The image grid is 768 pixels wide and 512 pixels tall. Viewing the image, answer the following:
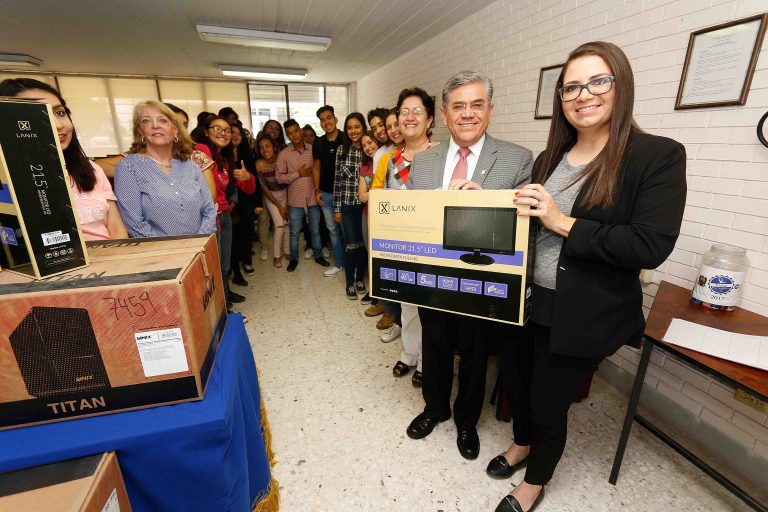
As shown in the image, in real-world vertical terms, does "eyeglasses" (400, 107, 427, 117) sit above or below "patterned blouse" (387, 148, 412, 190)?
above

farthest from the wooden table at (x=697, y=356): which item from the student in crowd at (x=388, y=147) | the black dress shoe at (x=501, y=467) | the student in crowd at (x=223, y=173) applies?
the student in crowd at (x=223, y=173)

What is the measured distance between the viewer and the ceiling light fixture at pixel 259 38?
13.5ft

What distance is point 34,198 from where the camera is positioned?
82 cm

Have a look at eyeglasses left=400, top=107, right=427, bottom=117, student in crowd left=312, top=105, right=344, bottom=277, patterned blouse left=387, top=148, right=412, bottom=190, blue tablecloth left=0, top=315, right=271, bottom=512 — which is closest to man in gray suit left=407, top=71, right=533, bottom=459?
patterned blouse left=387, top=148, right=412, bottom=190

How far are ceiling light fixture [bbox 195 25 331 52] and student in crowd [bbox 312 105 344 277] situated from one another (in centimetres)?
131

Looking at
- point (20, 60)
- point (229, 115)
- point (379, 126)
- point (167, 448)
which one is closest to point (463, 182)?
point (167, 448)

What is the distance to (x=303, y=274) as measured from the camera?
4059mm

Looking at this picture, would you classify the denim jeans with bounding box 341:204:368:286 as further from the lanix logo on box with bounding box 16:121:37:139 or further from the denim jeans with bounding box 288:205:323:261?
the lanix logo on box with bounding box 16:121:37:139

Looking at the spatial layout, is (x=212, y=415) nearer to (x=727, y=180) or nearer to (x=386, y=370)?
(x=386, y=370)

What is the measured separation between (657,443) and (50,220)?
254 cm

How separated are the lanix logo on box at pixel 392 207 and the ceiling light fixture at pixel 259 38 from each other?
406 centimetres

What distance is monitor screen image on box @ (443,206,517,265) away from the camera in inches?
44.8

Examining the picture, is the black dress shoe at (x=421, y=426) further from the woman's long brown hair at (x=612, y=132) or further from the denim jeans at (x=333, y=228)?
the denim jeans at (x=333, y=228)

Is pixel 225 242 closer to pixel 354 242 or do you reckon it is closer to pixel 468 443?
pixel 354 242
